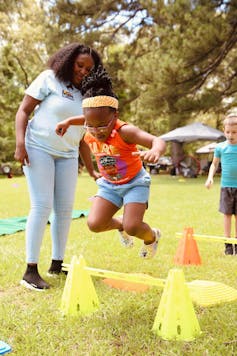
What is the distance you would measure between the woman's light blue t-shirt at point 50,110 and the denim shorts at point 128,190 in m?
0.51

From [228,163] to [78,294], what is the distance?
2.83m

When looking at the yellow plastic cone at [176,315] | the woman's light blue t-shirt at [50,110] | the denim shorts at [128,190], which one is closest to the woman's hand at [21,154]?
the woman's light blue t-shirt at [50,110]

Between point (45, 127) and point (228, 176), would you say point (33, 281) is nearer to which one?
point (45, 127)

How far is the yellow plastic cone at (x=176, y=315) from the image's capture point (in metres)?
2.43

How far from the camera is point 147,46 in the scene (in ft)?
69.9

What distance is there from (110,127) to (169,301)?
1290 millimetres

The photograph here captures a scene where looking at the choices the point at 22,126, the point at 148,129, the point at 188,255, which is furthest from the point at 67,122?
the point at 148,129

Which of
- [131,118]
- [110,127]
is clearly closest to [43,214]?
[110,127]

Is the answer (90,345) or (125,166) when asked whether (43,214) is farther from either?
(90,345)

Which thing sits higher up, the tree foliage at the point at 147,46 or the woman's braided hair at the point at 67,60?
the tree foliage at the point at 147,46

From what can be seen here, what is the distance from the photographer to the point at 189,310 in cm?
248

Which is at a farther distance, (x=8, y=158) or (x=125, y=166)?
(x=8, y=158)

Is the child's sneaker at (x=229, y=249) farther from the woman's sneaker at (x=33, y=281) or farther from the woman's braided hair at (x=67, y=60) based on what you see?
the woman's braided hair at (x=67, y=60)

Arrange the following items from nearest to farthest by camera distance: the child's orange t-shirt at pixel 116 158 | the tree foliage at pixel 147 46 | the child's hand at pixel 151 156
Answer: the child's hand at pixel 151 156, the child's orange t-shirt at pixel 116 158, the tree foliage at pixel 147 46
